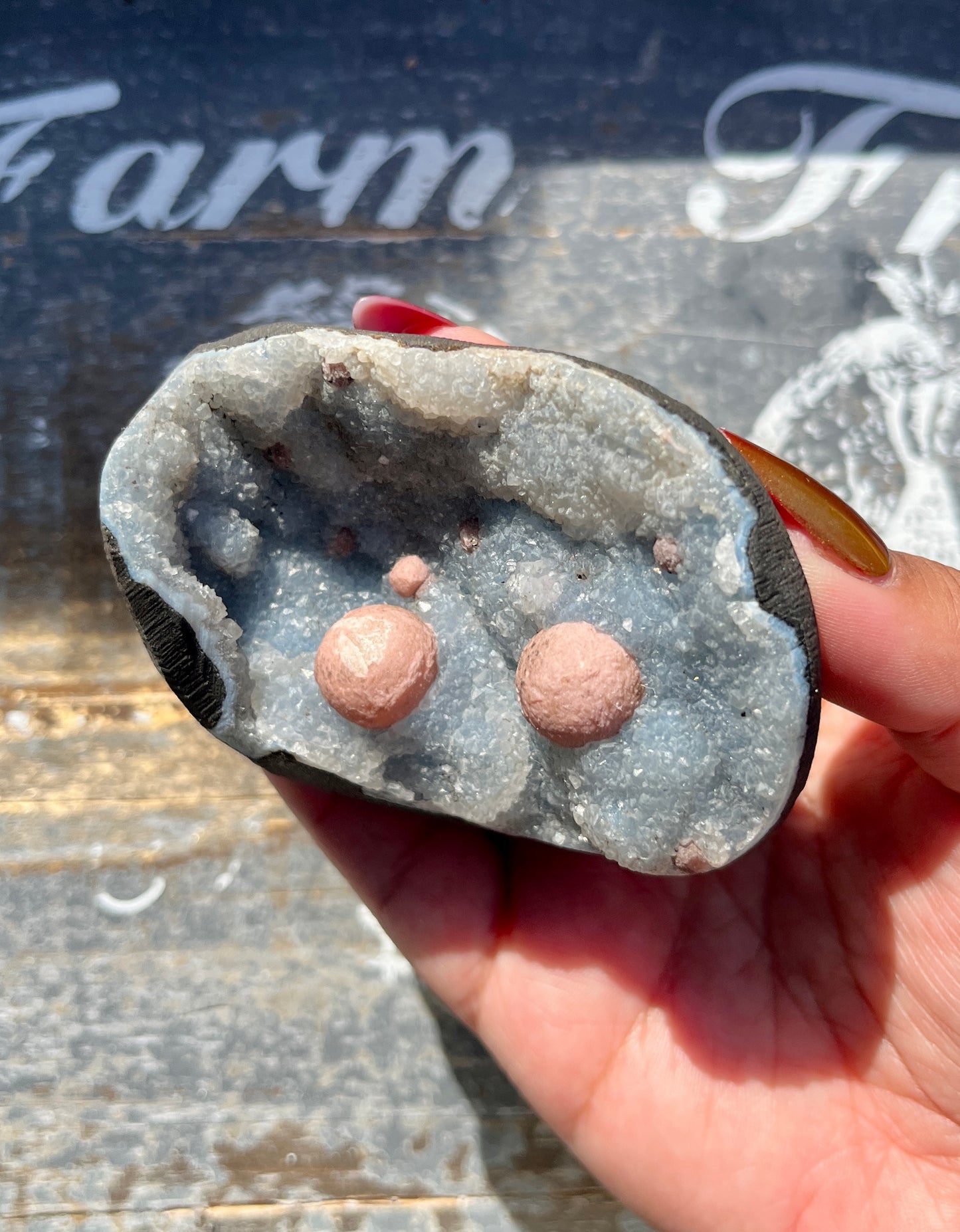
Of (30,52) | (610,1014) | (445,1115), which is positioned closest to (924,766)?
(610,1014)

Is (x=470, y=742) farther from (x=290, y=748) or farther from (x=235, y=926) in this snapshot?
(x=235, y=926)

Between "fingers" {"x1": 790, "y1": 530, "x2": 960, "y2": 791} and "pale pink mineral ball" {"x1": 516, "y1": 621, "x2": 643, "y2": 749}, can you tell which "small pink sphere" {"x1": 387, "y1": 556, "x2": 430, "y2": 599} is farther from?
"fingers" {"x1": 790, "y1": 530, "x2": 960, "y2": 791}

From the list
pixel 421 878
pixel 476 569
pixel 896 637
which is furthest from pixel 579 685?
pixel 421 878

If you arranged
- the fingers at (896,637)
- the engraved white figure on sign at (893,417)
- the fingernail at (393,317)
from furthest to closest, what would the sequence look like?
the engraved white figure on sign at (893,417) → the fingernail at (393,317) → the fingers at (896,637)

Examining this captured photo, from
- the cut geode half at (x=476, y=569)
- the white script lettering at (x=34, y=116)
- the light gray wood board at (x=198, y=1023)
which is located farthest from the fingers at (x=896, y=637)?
the white script lettering at (x=34, y=116)

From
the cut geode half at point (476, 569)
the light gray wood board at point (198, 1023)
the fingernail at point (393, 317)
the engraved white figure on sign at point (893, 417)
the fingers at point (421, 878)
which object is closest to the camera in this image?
the cut geode half at point (476, 569)

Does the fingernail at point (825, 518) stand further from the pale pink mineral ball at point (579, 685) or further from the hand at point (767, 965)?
the pale pink mineral ball at point (579, 685)

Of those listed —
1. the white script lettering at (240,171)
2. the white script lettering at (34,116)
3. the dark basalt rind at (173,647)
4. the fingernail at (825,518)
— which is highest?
the white script lettering at (34,116)
